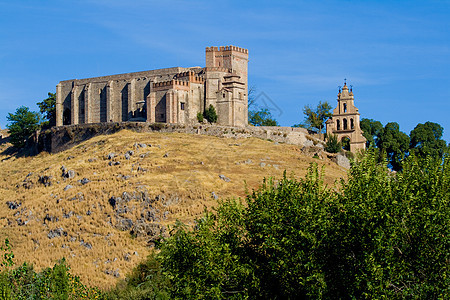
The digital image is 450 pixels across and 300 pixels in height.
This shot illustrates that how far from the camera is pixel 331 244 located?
27.1 metres

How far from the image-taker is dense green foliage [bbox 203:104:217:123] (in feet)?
254

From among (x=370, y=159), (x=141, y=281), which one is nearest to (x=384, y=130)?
(x=141, y=281)

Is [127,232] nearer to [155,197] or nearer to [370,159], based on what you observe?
[155,197]

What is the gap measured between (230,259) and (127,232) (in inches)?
1030

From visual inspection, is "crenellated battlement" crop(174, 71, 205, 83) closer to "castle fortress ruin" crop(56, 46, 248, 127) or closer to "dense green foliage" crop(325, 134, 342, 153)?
"castle fortress ruin" crop(56, 46, 248, 127)

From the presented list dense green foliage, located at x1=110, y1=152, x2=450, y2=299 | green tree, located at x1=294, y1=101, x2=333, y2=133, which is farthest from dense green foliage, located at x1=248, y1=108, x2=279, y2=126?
dense green foliage, located at x1=110, y1=152, x2=450, y2=299

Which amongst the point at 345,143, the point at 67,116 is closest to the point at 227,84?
the point at 345,143

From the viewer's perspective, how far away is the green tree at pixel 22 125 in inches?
3499

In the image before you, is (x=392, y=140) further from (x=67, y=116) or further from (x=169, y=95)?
(x=67, y=116)

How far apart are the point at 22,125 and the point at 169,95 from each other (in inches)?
1006

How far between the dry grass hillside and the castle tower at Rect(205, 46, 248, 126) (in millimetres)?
4621

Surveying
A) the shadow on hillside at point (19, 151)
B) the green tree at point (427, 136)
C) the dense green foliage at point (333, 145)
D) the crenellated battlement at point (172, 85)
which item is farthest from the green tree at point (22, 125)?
the green tree at point (427, 136)

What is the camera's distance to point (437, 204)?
2645 centimetres

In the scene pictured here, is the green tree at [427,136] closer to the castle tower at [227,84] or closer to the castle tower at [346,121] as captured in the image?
the castle tower at [346,121]
